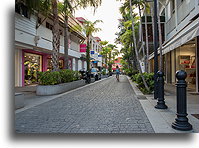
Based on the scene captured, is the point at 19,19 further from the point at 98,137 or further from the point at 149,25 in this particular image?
the point at 149,25

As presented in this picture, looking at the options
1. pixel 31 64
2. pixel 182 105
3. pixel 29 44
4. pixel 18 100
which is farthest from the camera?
pixel 31 64

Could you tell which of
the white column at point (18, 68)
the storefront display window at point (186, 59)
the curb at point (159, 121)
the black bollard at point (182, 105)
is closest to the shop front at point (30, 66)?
the white column at point (18, 68)

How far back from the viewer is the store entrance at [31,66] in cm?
1576

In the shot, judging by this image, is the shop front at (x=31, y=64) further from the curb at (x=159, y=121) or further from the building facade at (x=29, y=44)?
the curb at (x=159, y=121)

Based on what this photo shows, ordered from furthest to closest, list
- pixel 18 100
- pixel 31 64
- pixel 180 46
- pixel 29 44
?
pixel 31 64
pixel 180 46
pixel 29 44
pixel 18 100

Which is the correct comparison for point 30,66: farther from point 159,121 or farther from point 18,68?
point 159,121

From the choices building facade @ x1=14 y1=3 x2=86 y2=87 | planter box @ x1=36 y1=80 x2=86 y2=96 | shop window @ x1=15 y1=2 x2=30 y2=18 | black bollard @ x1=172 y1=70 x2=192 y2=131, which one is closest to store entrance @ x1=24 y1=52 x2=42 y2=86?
building facade @ x1=14 y1=3 x2=86 y2=87

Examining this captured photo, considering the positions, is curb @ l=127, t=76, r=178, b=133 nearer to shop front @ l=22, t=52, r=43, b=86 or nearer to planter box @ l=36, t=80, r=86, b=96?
planter box @ l=36, t=80, r=86, b=96

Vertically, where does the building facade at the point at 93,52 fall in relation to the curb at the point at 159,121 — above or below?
above

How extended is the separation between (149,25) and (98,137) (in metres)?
15.5

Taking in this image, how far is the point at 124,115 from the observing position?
Result: 194 inches

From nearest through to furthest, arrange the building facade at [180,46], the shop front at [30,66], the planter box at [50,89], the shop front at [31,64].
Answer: the planter box at [50,89]
the building facade at [180,46]
the shop front at [31,64]
the shop front at [30,66]

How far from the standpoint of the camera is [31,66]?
54.5 feet

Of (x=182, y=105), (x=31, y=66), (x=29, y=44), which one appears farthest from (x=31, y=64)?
(x=182, y=105)
